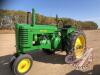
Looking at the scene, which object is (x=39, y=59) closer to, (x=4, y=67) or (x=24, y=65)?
(x=4, y=67)

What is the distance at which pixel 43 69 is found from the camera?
696cm

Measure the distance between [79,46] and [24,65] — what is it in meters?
2.99

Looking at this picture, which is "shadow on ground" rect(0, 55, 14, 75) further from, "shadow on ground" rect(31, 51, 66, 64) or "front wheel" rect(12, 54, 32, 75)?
"shadow on ground" rect(31, 51, 66, 64)

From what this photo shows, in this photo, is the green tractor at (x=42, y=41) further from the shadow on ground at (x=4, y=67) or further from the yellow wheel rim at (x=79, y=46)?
the shadow on ground at (x=4, y=67)

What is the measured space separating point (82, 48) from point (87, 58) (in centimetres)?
71

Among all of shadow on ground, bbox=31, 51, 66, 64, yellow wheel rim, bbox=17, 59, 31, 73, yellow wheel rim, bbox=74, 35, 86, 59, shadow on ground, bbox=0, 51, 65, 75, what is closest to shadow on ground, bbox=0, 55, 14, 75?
shadow on ground, bbox=0, 51, 65, 75

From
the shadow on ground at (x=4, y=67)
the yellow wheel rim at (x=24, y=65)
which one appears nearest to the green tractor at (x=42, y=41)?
the yellow wheel rim at (x=24, y=65)

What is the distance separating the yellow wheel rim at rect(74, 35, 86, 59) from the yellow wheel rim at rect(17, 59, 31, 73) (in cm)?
A: 232

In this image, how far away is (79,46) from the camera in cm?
871

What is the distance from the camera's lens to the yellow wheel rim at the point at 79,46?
331 inches

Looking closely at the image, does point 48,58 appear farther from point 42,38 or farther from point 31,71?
point 31,71

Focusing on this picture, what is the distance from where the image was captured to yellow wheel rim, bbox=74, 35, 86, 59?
27.6ft

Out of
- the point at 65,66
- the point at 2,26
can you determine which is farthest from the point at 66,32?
the point at 2,26

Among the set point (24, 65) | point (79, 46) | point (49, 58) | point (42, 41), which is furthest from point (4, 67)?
point (79, 46)
